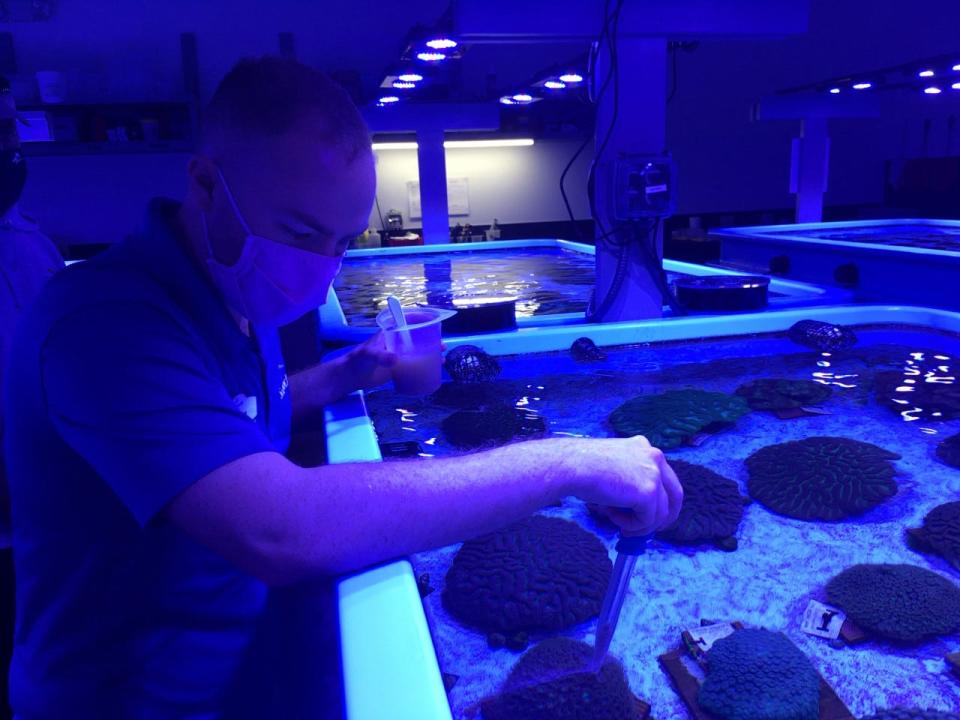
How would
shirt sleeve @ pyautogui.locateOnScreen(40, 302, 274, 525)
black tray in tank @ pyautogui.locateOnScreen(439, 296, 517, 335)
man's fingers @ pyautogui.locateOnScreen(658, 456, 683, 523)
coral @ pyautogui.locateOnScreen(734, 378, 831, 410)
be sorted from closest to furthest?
1. shirt sleeve @ pyautogui.locateOnScreen(40, 302, 274, 525)
2. man's fingers @ pyautogui.locateOnScreen(658, 456, 683, 523)
3. coral @ pyautogui.locateOnScreen(734, 378, 831, 410)
4. black tray in tank @ pyautogui.locateOnScreen(439, 296, 517, 335)

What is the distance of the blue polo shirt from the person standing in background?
1.94 ft

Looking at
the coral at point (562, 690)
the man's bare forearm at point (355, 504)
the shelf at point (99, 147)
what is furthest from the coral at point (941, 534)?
the shelf at point (99, 147)

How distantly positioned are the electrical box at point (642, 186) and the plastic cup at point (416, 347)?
3.67ft

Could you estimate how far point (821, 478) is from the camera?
1391 mm

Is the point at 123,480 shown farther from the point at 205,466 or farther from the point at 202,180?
the point at 202,180

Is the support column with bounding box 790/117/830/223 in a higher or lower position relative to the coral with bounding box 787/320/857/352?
higher

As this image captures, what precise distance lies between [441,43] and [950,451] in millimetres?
2100

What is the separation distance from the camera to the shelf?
5.49 meters

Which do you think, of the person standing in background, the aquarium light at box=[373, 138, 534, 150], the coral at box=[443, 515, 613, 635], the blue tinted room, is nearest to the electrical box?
the blue tinted room

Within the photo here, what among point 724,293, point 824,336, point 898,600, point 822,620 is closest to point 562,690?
point 822,620

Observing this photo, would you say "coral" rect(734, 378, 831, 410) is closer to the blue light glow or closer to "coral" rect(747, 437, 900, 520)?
"coral" rect(747, 437, 900, 520)

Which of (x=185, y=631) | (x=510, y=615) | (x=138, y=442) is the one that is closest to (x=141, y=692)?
(x=185, y=631)

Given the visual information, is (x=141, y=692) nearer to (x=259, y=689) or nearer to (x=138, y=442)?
(x=259, y=689)

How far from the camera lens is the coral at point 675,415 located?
1660mm
